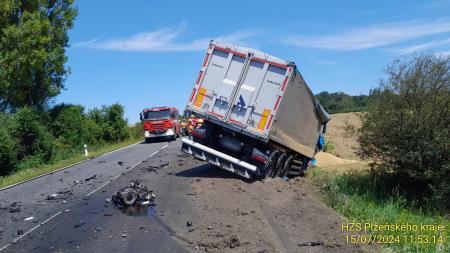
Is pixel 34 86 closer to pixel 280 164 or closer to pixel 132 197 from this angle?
pixel 280 164

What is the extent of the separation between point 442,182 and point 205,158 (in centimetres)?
760

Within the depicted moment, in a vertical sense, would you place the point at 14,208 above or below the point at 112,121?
below

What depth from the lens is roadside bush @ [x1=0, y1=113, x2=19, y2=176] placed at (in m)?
25.6

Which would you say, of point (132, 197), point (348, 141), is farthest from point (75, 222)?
point (348, 141)

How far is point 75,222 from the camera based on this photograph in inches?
395

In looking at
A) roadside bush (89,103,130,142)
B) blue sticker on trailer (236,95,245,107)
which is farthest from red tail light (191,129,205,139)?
roadside bush (89,103,130,142)

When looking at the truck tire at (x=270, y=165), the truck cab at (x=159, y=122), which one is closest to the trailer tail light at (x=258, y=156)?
the truck tire at (x=270, y=165)

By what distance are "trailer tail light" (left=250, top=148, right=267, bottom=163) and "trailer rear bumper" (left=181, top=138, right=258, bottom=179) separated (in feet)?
0.84

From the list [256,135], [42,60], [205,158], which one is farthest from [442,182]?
[42,60]

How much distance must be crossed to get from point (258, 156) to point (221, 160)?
3.86 ft

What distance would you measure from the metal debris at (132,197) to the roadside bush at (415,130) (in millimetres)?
8580

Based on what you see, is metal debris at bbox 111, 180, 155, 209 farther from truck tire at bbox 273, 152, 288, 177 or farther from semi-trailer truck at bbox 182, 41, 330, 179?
truck tire at bbox 273, 152, 288, 177

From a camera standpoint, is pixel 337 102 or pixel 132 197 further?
pixel 337 102

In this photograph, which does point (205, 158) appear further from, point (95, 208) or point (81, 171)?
point (81, 171)
